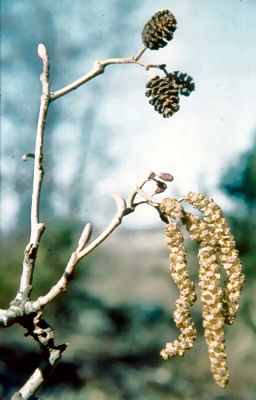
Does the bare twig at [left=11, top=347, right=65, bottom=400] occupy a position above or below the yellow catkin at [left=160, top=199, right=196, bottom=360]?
below

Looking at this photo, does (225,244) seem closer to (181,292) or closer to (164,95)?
(181,292)

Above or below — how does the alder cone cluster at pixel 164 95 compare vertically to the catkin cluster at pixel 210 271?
above

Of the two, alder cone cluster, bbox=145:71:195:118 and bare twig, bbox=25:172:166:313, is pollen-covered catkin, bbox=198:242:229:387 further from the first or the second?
alder cone cluster, bbox=145:71:195:118

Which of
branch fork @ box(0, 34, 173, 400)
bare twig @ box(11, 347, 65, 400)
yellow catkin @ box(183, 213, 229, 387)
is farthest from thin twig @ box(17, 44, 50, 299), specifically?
yellow catkin @ box(183, 213, 229, 387)

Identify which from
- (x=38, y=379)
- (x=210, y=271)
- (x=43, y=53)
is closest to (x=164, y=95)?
(x=43, y=53)

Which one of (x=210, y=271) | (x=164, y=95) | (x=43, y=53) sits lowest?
(x=210, y=271)

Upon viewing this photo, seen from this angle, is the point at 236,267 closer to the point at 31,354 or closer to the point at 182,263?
the point at 182,263

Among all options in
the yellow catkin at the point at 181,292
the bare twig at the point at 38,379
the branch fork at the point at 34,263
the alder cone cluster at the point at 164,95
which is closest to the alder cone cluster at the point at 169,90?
the alder cone cluster at the point at 164,95

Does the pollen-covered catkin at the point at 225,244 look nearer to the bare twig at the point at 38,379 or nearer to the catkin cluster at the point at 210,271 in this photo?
the catkin cluster at the point at 210,271
